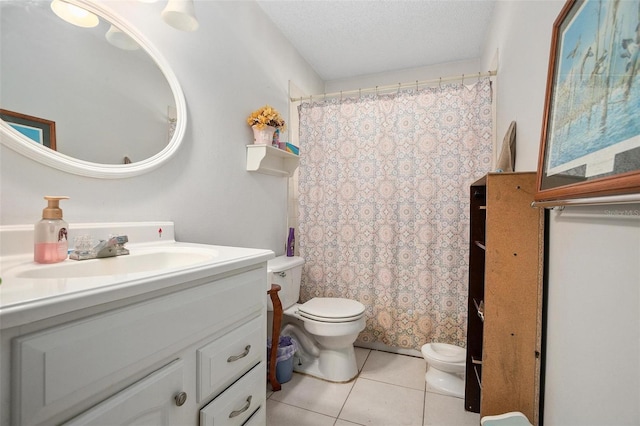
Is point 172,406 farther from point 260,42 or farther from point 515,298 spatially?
point 260,42

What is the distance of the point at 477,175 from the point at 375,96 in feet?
3.12

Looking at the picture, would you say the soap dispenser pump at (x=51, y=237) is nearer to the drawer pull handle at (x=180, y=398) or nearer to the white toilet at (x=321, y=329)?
the drawer pull handle at (x=180, y=398)

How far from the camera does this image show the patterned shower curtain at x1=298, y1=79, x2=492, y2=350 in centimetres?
208

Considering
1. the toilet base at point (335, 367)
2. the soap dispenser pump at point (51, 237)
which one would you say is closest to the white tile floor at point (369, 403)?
the toilet base at point (335, 367)

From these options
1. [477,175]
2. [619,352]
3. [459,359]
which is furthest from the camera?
[477,175]

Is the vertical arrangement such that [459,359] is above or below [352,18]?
below

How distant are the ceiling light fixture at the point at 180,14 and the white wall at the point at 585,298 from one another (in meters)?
1.38

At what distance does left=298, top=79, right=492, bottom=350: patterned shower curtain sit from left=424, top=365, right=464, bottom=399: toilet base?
315mm

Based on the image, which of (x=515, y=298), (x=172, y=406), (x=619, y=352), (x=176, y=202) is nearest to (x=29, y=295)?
(x=172, y=406)

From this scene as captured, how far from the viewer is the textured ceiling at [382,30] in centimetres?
210

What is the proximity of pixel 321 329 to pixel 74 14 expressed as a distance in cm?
184

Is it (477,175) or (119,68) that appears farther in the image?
(477,175)

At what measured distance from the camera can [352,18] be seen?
222cm

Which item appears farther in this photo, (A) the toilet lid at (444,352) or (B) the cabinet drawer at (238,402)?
(A) the toilet lid at (444,352)
